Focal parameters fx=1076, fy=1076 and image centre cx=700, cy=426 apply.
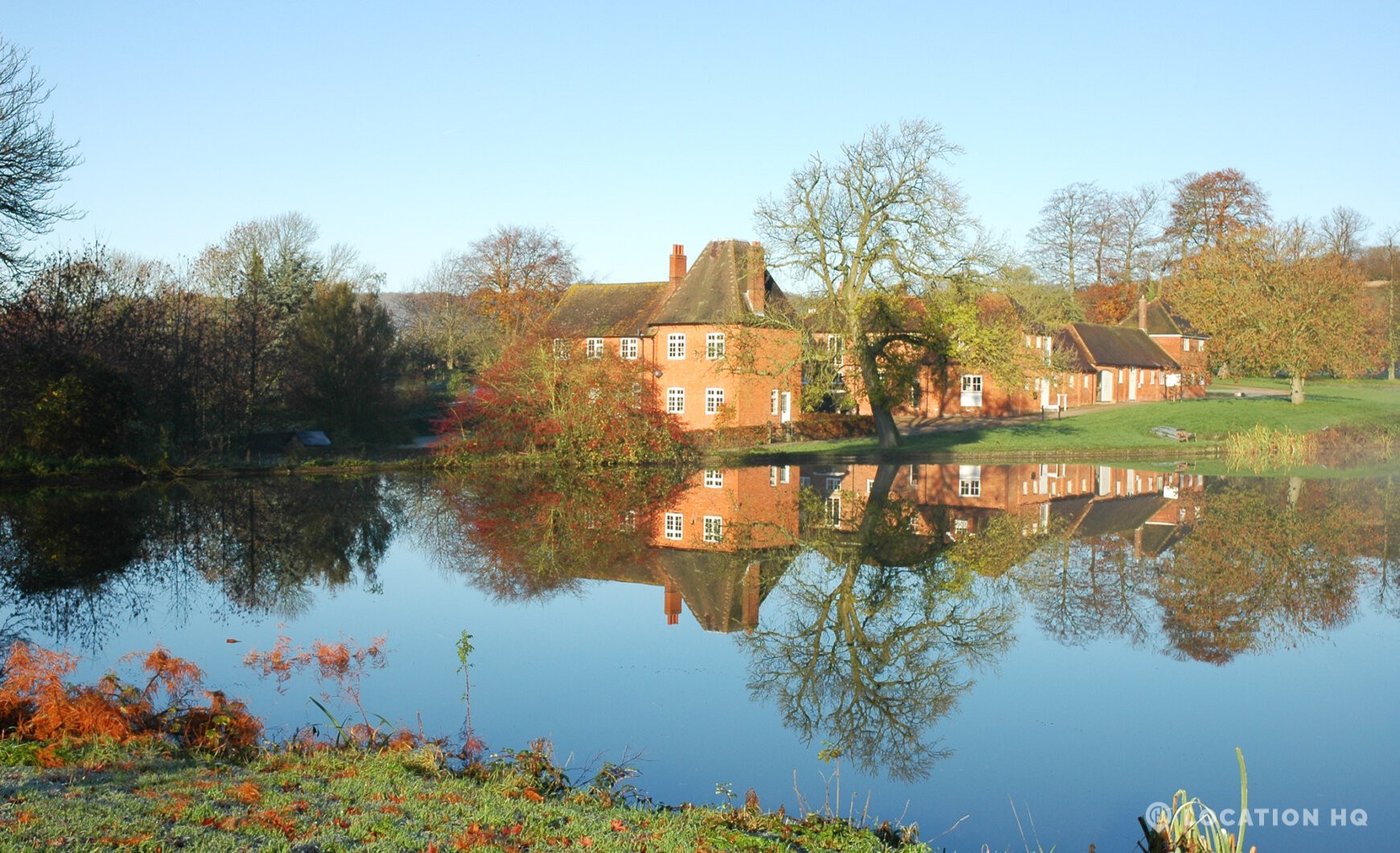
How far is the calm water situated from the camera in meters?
8.15

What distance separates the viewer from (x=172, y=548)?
17.7 meters

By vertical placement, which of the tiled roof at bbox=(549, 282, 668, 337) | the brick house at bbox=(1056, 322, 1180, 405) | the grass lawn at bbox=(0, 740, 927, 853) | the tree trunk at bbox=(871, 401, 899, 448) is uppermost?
the tiled roof at bbox=(549, 282, 668, 337)

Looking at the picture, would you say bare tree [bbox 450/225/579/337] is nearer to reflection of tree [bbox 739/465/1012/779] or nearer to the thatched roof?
the thatched roof

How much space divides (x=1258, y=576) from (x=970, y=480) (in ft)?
45.4

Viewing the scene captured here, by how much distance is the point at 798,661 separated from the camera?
11406 mm

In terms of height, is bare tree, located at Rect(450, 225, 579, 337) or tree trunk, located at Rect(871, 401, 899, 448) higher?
bare tree, located at Rect(450, 225, 579, 337)

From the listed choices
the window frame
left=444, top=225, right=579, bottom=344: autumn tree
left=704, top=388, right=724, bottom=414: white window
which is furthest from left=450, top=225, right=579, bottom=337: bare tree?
the window frame

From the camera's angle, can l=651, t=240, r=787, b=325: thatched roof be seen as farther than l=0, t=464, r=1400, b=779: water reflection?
Yes

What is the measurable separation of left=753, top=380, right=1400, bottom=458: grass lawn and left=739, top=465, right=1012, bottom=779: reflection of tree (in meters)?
18.5

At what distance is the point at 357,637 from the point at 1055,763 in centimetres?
765

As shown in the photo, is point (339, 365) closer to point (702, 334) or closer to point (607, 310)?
point (607, 310)

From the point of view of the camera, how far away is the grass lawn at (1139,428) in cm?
3584

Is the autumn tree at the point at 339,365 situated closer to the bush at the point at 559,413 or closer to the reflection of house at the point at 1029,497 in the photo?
the bush at the point at 559,413

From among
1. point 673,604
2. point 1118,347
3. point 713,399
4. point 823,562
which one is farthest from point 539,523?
point 1118,347
